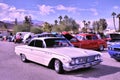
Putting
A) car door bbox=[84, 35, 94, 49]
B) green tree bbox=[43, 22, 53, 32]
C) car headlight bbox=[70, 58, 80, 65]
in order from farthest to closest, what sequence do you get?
green tree bbox=[43, 22, 53, 32]
car door bbox=[84, 35, 94, 49]
car headlight bbox=[70, 58, 80, 65]

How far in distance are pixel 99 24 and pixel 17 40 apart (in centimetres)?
6887

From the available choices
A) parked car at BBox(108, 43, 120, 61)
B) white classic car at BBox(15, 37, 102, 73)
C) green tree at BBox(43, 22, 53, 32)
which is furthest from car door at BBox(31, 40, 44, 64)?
green tree at BBox(43, 22, 53, 32)

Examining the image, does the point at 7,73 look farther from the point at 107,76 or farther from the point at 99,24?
the point at 99,24

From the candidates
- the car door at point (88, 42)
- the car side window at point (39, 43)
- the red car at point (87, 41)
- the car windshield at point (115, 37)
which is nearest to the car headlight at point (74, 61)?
the car side window at point (39, 43)

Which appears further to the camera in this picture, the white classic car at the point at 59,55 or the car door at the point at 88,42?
the car door at the point at 88,42

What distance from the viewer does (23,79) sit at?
777cm

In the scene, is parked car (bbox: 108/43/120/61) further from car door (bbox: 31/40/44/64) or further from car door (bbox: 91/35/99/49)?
car door (bbox: 91/35/99/49)

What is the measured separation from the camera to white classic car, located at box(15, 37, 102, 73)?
8188mm

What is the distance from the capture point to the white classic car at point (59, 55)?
26.9ft

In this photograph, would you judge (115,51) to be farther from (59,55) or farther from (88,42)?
(88,42)

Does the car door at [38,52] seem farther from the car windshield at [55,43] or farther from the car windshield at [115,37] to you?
the car windshield at [115,37]

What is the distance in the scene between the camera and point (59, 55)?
333 inches

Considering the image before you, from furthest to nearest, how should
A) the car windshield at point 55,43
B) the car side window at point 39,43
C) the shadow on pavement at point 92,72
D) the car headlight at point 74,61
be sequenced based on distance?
the car side window at point 39,43
the car windshield at point 55,43
the shadow on pavement at point 92,72
the car headlight at point 74,61

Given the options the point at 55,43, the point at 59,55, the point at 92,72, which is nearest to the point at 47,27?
the point at 55,43
